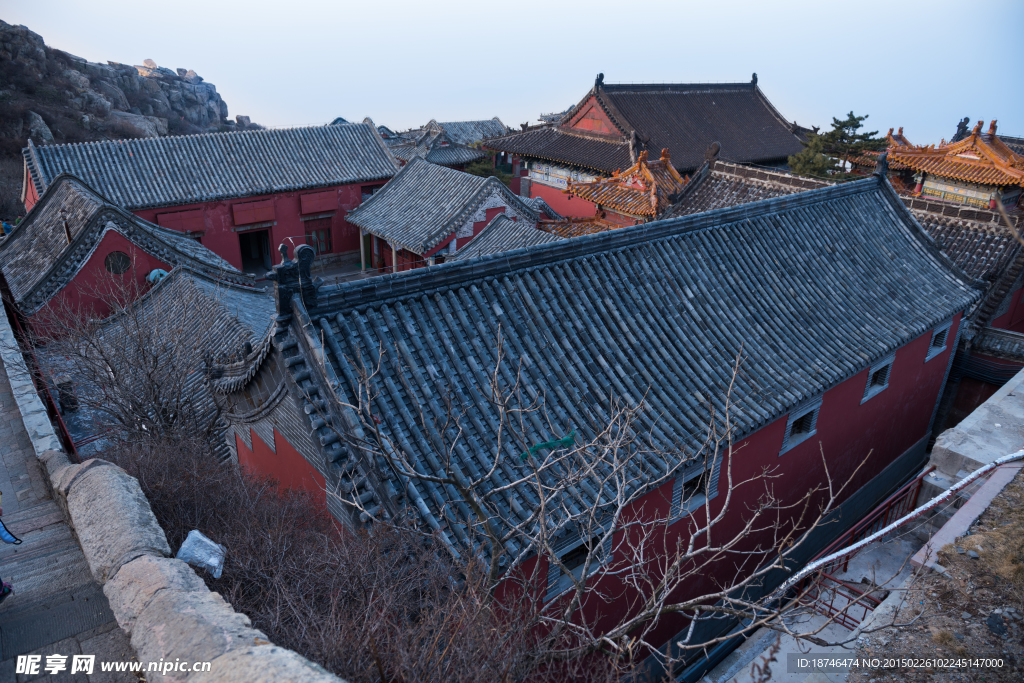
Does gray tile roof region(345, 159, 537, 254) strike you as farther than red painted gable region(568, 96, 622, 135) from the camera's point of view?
No

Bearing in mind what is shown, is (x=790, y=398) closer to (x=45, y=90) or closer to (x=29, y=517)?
(x=29, y=517)

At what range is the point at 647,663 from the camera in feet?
28.9

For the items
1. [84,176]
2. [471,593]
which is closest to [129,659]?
[471,593]

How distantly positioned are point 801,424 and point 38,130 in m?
44.8

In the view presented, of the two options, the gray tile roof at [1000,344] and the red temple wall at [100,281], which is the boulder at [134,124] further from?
the gray tile roof at [1000,344]

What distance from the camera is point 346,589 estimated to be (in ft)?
16.5

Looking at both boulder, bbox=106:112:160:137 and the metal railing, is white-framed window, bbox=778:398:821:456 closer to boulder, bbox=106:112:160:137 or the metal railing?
the metal railing

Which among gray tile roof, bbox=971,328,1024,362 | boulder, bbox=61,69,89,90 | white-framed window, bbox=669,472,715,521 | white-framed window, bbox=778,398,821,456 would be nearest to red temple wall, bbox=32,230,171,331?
white-framed window, bbox=669,472,715,521

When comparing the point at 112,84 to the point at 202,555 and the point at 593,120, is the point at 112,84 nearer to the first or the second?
the point at 593,120

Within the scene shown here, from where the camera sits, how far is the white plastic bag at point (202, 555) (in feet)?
15.7

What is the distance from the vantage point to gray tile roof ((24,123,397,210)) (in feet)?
75.9

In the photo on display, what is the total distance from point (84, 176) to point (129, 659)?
24.3 meters

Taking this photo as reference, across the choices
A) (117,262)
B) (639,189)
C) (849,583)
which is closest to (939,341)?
(849,583)

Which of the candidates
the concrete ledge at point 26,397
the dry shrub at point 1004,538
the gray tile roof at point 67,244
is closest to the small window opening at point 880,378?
the dry shrub at point 1004,538
